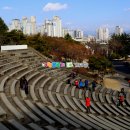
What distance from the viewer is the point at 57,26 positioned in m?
152

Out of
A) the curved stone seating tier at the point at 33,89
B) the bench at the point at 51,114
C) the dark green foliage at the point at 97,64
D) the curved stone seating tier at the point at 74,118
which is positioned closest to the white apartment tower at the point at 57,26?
the dark green foliage at the point at 97,64

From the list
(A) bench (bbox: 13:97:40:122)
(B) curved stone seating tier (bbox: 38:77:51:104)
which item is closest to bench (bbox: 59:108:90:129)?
(B) curved stone seating tier (bbox: 38:77:51:104)

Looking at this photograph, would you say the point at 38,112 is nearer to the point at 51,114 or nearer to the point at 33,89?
A: the point at 51,114

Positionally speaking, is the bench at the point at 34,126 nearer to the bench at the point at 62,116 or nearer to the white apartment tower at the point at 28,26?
the bench at the point at 62,116

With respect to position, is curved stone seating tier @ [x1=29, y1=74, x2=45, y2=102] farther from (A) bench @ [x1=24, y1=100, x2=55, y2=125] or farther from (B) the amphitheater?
(A) bench @ [x1=24, y1=100, x2=55, y2=125]

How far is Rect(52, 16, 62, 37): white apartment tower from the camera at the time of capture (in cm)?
14988

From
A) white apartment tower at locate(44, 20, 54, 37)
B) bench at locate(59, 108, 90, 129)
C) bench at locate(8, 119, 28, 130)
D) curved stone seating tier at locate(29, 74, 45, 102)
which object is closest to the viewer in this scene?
bench at locate(8, 119, 28, 130)

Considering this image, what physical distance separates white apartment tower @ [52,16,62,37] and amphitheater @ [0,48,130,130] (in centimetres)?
11923

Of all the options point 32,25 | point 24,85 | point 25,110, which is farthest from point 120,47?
point 25,110

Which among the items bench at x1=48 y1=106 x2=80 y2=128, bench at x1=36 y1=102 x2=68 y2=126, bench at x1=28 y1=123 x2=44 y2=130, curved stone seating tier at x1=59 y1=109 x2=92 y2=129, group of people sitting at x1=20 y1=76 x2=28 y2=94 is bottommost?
curved stone seating tier at x1=59 y1=109 x2=92 y2=129

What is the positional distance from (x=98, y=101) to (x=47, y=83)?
4.09 m

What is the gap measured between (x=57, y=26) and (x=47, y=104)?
446 ft

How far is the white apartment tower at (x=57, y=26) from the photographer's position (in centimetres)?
14988

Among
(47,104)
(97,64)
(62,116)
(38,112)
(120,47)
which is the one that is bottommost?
(62,116)
